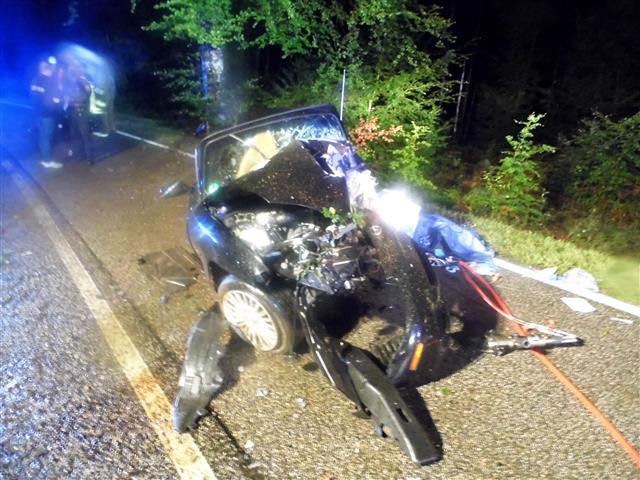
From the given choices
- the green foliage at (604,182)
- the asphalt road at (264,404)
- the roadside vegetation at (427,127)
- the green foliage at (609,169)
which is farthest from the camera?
the green foliage at (609,169)

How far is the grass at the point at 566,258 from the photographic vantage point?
14.8 ft

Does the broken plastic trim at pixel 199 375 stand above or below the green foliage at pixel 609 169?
below

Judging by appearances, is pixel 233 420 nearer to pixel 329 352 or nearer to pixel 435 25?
pixel 329 352

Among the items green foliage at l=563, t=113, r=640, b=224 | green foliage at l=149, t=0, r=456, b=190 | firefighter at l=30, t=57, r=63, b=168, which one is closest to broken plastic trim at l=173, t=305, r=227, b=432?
green foliage at l=149, t=0, r=456, b=190

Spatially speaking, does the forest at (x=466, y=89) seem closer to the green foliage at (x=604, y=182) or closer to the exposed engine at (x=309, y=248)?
the green foliage at (x=604, y=182)

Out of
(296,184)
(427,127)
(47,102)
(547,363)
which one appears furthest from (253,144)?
(47,102)

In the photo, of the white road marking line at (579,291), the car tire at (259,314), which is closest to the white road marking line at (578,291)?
the white road marking line at (579,291)

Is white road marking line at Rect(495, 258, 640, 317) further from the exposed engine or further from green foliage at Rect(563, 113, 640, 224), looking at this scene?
green foliage at Rect(563, 113, 640, 224)

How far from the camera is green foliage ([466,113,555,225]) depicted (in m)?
6.16

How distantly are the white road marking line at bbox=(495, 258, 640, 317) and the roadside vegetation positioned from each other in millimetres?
171

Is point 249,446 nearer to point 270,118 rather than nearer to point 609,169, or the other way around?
point 270,118

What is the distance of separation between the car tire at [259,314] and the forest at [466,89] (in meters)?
3.04

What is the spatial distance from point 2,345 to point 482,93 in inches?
506

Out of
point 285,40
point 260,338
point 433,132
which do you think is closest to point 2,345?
point 260,338
